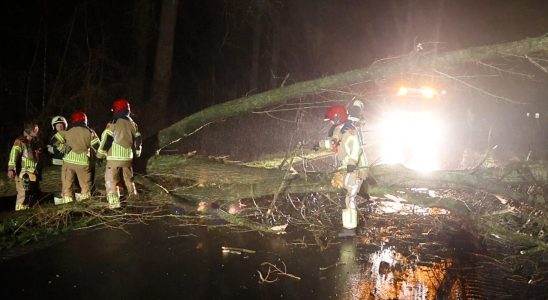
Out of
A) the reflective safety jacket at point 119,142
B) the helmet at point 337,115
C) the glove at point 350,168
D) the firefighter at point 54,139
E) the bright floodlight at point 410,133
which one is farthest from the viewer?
the bright floodlight at point 410,133

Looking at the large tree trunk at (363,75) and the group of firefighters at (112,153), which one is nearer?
the large tree trunk at (363,75)

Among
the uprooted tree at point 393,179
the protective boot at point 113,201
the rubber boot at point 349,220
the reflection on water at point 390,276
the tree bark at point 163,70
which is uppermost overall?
the tree bark at point 163,70

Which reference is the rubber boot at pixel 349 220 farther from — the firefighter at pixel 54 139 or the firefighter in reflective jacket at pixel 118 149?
the firefighter at pixel 54 139

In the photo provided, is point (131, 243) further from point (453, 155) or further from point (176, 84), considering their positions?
point (176, 84)

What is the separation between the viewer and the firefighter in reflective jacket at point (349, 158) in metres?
6.14

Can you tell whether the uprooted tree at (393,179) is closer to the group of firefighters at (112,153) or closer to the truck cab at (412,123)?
the group of firefighters at (112,153)

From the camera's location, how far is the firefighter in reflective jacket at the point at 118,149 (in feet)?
21.4

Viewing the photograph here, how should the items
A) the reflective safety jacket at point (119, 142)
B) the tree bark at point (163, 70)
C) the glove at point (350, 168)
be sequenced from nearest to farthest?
1. the glove at point (350, 168)
2. the reflective safety jacket at point (119, 142)
3. the tree bark at point (163, 70)

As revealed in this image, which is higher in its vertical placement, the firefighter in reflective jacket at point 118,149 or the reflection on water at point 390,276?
the firefighter in reflective jacket at point 118,149

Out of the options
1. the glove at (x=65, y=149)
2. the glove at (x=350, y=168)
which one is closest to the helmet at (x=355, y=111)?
the glove at (x=350, y=168)

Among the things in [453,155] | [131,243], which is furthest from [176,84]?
[131,243]

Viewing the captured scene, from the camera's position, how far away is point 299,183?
21.6 feet

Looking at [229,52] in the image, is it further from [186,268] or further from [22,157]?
[186,268]

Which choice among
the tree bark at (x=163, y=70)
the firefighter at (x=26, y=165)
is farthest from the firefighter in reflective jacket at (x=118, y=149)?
the tree bark at (x=163, y=70)
